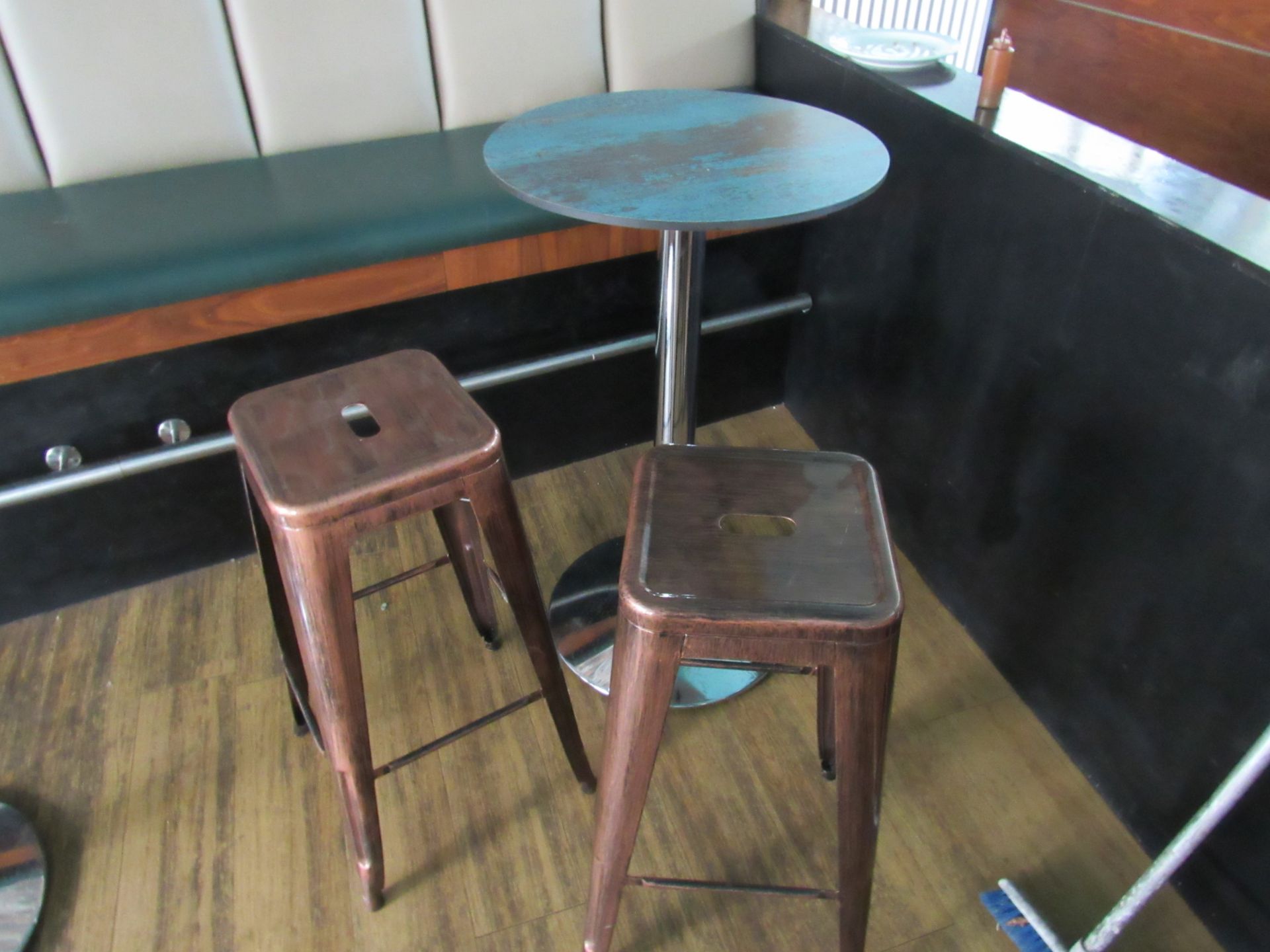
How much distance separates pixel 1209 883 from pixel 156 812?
5.51ft

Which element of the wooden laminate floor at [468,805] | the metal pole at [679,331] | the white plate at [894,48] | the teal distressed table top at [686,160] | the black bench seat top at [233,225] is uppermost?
the white plate at [894,48]

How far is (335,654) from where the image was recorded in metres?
1.04

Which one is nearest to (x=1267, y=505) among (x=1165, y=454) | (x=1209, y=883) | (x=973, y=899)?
(x=1165, y=454)

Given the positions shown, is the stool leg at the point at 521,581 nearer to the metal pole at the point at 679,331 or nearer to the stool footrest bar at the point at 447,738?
the stool footrest bar at the point at 447,738

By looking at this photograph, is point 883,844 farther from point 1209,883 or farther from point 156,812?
point 156,812

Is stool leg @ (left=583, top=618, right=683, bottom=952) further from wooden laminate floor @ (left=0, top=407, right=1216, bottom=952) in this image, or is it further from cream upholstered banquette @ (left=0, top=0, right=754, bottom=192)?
cream upholstered banquette @ (left=0, top=0, right=754, bottom=192)

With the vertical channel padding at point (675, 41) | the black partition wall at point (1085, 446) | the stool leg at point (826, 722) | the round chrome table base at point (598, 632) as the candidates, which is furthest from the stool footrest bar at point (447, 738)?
the vertical channel padding at point (675, 41)

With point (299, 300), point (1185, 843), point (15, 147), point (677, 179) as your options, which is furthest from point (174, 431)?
point (1185, 843)

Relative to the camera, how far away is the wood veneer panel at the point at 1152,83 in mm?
2652

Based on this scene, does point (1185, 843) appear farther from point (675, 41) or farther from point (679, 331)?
point (675, 41)

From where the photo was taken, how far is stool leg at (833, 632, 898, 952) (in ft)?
→ 2.93

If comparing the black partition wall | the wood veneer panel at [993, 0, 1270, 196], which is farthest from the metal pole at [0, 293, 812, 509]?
the wood veneer panel at [993, 0, 1270, 196]

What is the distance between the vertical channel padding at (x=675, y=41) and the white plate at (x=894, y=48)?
1.10ft

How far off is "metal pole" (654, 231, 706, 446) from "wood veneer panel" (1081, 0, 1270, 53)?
2.24 metres
